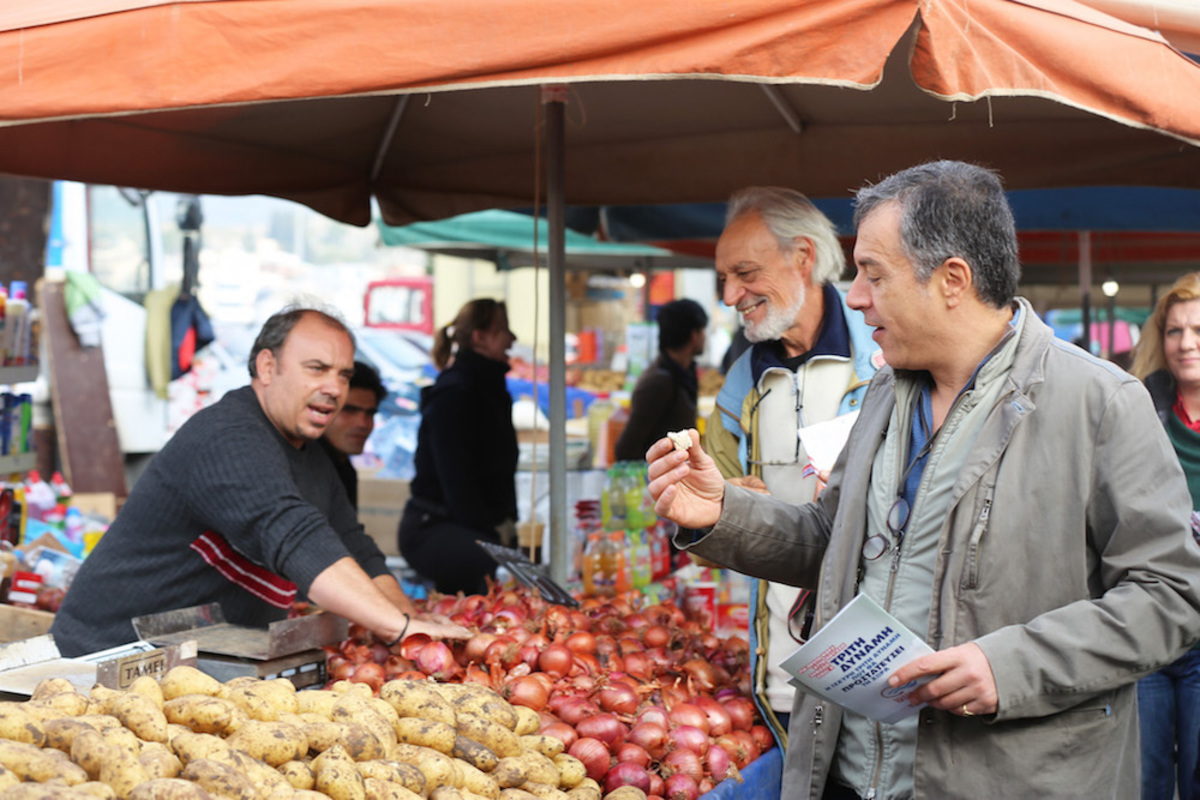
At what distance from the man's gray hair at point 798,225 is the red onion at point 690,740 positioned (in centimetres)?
128

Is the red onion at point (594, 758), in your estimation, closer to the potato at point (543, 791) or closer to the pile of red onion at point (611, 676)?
the pile of red onion at point (611, 676)

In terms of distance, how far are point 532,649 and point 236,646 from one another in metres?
0.80

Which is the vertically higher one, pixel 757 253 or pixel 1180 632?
pixel 757 253

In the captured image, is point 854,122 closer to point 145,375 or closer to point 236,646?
point 236,646

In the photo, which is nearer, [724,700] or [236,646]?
[236,646]

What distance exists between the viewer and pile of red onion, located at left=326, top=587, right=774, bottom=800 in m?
2.71

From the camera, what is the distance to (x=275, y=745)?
2082mm

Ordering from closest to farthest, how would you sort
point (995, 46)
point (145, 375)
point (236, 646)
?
point (995, 46), point (236, 646), point (145, 375)

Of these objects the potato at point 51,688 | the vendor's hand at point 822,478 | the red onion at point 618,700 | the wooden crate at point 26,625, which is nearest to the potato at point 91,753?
the potato at point 51,688

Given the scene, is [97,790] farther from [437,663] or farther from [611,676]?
[611,676]

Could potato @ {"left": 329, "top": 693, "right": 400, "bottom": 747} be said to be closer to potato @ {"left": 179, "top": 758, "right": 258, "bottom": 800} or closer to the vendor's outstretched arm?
potato @ {"left": 179, "top": 758, "right": 258, "bottom": 800}

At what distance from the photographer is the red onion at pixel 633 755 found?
2.69 meters

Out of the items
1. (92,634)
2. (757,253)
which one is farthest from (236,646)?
(757,253)

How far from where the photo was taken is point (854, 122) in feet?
15.7
